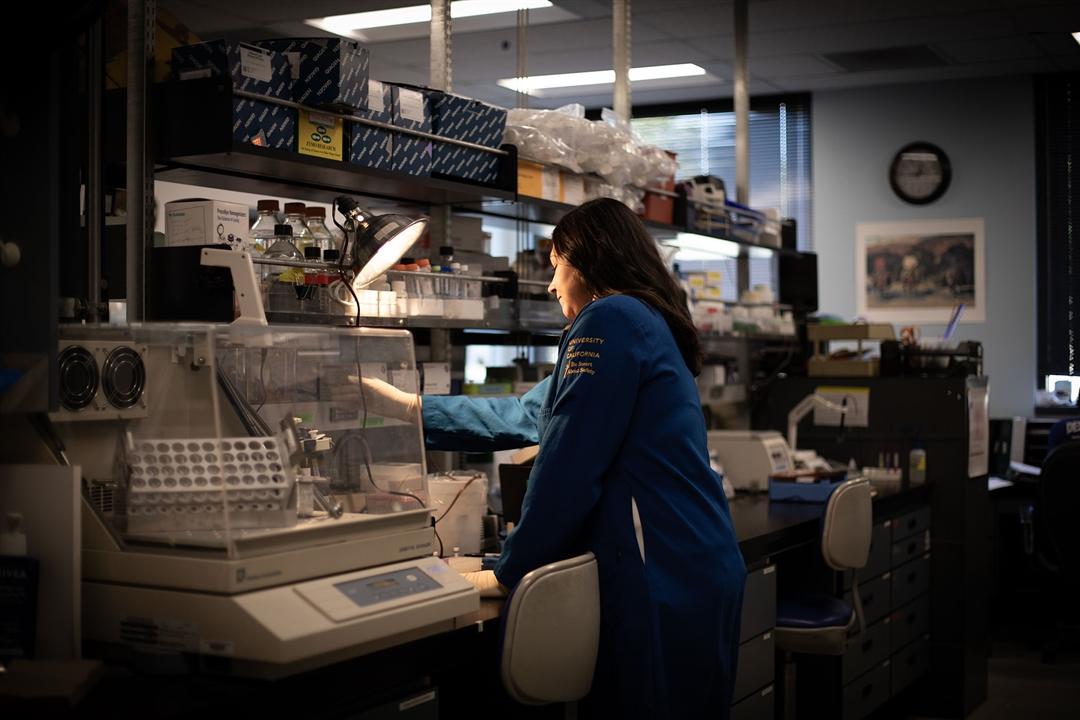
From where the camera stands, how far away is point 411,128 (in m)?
3.02

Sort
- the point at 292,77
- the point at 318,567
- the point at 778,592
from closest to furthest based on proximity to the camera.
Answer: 1. the point at 318,567
2. the point at 292,77
3. the point at 778,592

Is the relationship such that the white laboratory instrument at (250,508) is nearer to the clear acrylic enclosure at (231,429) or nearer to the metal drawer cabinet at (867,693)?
the clear acrylic enclosure at (231,429)

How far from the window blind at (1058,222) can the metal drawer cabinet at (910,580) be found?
8.43ft

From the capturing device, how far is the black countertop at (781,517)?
344 centimetres

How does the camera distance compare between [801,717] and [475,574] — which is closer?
[475,574]

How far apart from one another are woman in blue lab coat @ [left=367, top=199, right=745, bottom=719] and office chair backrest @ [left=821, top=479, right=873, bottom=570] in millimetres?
1217

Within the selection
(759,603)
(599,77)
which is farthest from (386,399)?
(599,77)

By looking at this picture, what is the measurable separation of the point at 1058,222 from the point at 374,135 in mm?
5384

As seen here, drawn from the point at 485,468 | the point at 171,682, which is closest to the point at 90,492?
the point at 171,682

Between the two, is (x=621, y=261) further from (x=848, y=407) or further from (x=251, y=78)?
(x=848, y=407)

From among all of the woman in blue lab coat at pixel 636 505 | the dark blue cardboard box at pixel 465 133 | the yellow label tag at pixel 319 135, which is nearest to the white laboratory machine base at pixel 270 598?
the woman in blue lab coat at pixel 636 505

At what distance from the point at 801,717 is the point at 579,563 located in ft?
7.17

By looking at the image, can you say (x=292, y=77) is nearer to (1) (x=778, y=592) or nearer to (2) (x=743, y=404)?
(1) (x=778, y=592)

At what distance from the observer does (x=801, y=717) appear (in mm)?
4078
